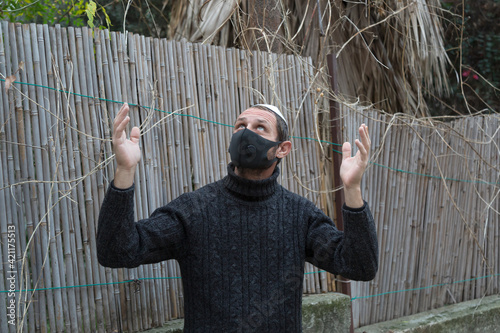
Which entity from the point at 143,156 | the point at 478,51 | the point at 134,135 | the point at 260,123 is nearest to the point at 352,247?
the point at 260,123

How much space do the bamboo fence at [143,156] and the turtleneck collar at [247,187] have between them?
0.84 metres

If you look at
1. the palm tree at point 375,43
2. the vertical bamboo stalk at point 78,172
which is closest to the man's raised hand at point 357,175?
the vertical bamboo stalk at point 78,172

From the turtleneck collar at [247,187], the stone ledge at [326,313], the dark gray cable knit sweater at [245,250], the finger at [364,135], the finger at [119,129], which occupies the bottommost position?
the stone ledge at [326,313]

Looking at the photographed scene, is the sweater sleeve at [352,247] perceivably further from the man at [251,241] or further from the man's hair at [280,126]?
the man's hair at [280,126]

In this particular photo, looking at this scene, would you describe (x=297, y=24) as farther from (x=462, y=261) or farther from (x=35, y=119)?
(x=35, y=119)

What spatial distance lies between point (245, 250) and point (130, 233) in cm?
52

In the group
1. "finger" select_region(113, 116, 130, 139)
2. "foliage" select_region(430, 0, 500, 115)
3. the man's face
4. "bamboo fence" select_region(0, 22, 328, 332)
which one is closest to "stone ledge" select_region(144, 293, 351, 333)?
"bamboo fence" select_region(0, 22, 328, 332)

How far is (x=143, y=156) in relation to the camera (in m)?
3.28

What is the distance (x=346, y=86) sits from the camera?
19.5 feet

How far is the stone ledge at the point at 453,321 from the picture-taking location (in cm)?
449

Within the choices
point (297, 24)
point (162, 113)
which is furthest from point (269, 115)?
point (297, 24)

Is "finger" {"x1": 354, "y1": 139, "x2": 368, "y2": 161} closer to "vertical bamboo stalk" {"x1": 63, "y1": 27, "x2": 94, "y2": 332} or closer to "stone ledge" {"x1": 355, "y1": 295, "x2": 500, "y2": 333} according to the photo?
"vertical bamboo stalk" {"x1": 63, "y1": 27, "x2": 94, "y2": 332}

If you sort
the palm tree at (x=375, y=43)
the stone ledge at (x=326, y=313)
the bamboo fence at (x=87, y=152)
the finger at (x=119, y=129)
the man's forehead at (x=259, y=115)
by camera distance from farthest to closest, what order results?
the palm tree at (x=375, y=43) → the stone ledge at (x=326, y=313) → the bamboo fence at (x=87, y=152) → the man's forehead at (x=259, y=115) → the finger at (x=119, y=129)

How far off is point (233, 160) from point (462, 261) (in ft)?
11.5
